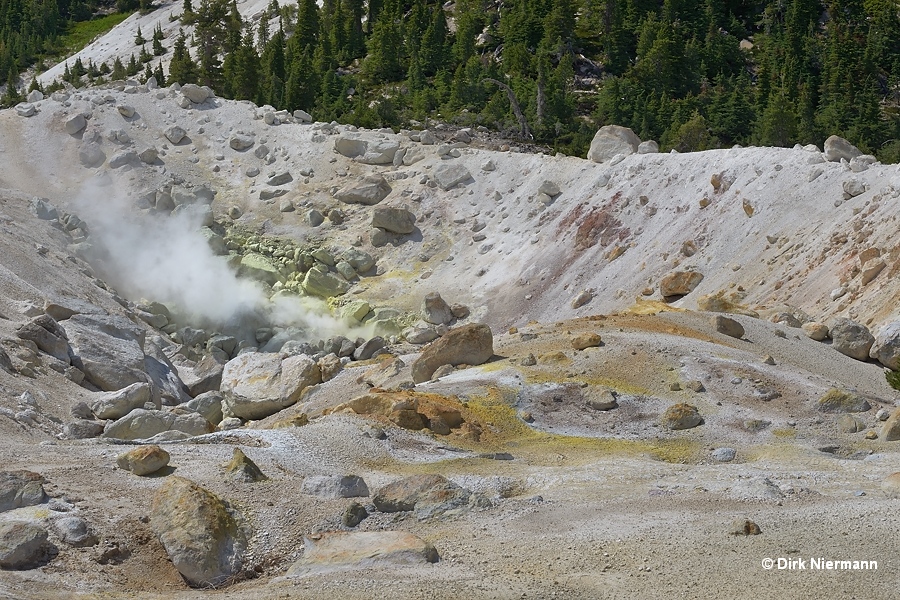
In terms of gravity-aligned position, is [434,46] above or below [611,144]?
below

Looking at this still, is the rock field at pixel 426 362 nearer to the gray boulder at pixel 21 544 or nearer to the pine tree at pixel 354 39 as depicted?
the gray boulder at pixel 21 544

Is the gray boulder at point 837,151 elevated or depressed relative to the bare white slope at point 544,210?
elevated

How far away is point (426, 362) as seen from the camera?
20.2 metres

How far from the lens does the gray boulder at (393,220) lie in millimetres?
37469

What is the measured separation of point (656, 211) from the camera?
3266 centimetres

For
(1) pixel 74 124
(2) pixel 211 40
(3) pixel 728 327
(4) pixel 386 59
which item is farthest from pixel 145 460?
(2) pixel 211 40

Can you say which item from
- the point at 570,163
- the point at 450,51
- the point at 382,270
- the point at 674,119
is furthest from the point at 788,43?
the point at 382,270

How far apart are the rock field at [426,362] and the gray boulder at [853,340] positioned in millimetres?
59

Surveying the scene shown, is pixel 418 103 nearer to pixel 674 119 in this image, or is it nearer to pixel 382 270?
pixel 674 119

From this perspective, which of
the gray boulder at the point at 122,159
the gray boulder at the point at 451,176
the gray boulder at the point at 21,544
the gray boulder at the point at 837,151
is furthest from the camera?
the gray boulder at the point at 122,159

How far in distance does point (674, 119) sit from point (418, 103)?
13853 mm

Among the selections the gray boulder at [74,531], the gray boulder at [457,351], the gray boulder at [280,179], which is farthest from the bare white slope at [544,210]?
the gray boulder at [74,531]

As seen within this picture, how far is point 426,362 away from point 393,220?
1770cm

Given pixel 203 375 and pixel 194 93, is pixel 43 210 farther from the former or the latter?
pixel 203 375
